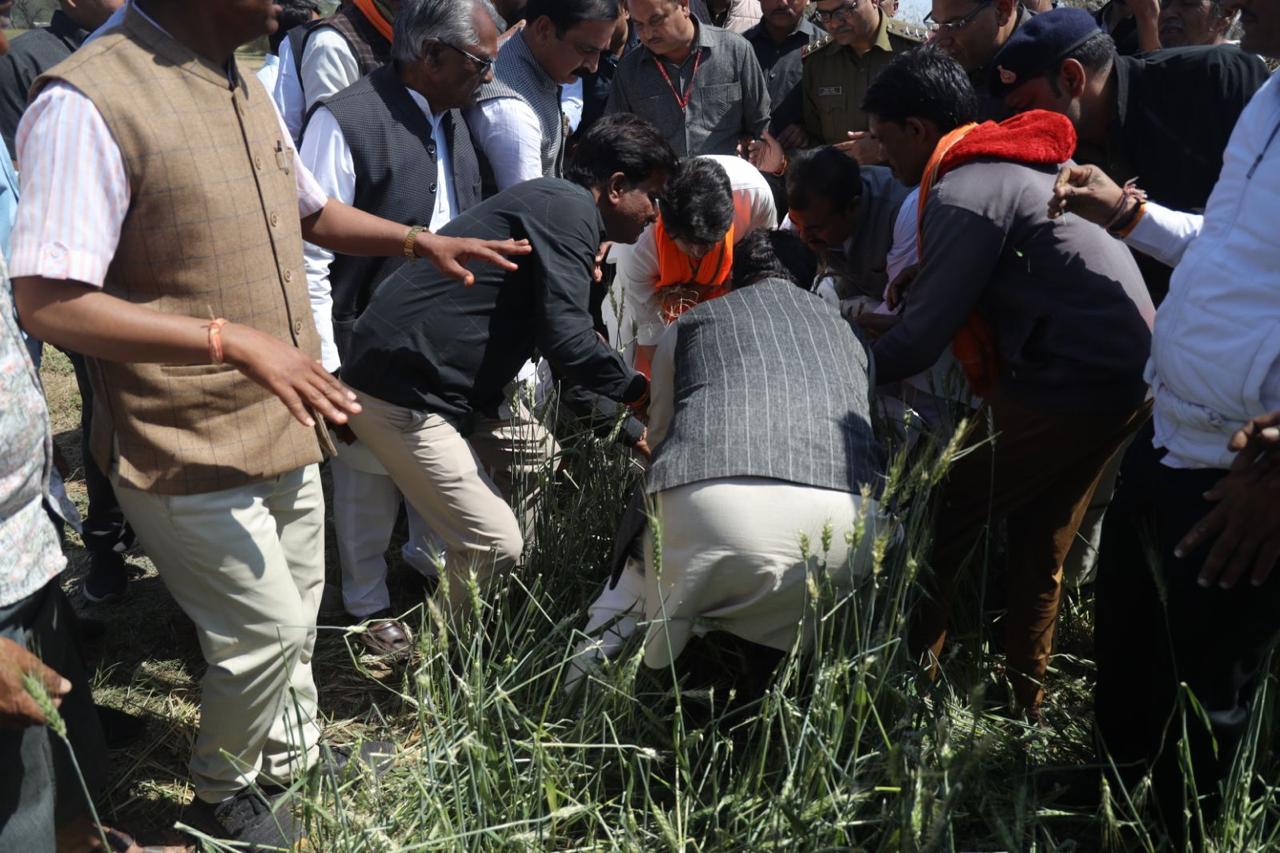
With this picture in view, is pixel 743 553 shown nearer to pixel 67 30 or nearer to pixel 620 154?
pixel 620 154

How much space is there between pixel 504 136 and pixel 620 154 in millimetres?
739

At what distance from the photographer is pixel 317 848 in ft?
7.05

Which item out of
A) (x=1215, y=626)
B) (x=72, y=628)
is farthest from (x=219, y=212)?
(x=1215, y=626)

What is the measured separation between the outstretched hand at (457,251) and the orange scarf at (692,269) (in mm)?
1304

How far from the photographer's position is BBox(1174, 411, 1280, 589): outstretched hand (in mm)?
1985

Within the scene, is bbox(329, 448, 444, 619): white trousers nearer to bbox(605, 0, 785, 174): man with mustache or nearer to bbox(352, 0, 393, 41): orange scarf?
bbox(352, 0, 393, 41): orange scarf

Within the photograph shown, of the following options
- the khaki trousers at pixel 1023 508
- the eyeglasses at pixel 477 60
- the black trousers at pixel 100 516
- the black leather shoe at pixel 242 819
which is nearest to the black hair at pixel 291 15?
the eyeglasses at pixel 477 60

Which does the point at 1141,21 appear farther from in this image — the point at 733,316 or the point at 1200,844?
the point at 1200,844

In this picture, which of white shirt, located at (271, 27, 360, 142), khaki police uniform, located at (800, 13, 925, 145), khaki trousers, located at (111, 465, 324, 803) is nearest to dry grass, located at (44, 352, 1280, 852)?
khaki trousers, located at (111, 465, 324, 803)

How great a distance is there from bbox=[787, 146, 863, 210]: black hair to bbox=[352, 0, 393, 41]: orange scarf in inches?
59.2

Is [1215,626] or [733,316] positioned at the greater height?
[733,316]

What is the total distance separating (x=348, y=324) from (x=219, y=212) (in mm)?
1401

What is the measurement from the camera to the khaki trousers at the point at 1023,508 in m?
2.83

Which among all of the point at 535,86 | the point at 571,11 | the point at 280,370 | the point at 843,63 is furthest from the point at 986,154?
the point at 843,63
